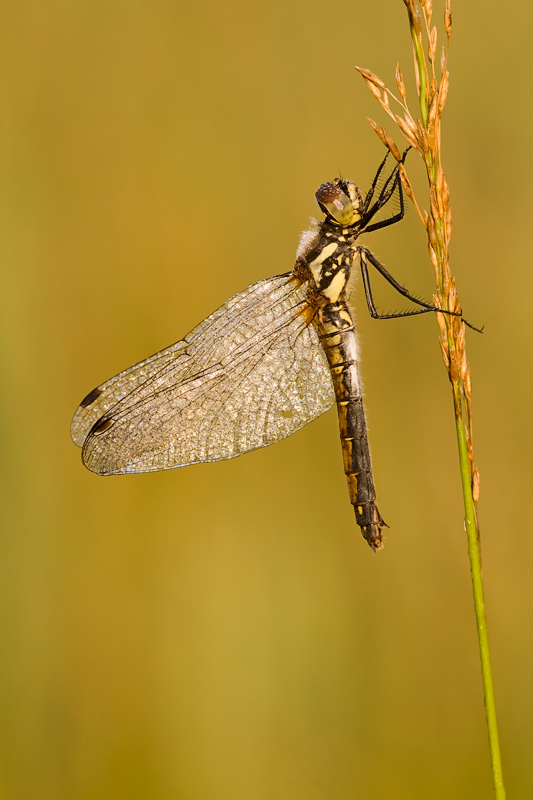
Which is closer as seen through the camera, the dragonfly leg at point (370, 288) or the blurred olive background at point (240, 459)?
the dragonfly leg at point (370, 288)

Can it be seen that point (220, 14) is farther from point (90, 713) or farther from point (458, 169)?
point (90, 713)

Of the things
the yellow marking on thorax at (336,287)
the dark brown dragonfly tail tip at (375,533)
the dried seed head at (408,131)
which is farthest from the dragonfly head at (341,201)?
the dark brown dragonfly tail tip at (375,533)

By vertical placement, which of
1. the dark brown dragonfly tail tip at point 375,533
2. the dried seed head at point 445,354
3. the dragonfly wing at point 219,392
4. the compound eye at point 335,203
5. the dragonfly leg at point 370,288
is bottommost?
the dark brown dragonfly tail tip at point 375,533

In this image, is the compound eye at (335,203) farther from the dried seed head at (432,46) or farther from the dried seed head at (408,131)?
the dried seed head at (432,46)

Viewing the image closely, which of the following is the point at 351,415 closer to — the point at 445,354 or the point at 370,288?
the point at 370,288

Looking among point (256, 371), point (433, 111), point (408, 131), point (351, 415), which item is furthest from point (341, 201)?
point (433, 111)

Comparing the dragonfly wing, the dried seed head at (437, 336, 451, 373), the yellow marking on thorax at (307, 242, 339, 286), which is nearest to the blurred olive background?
the yellow marking on thorax at (307, 242, 339, 286)

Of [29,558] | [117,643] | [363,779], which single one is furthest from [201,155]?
[363,779]
